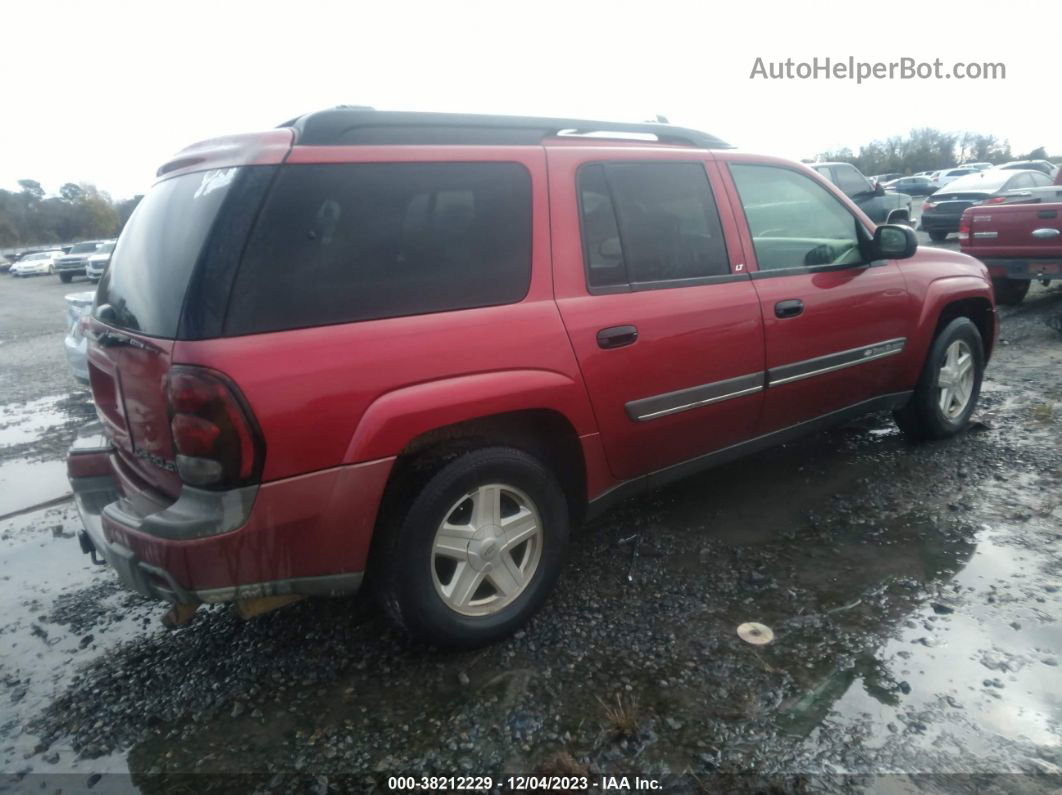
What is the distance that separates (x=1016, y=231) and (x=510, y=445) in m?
7.48

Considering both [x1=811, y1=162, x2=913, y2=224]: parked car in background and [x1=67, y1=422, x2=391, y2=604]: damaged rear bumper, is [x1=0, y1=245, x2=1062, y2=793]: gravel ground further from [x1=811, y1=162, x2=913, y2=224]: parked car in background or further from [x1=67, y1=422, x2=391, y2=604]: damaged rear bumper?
[x1=811, y1=162, x2=913, y2=224]: parked car in background

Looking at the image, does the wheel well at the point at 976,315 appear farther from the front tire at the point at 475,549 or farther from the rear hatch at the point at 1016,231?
the rear hatch at the point at 1016,231

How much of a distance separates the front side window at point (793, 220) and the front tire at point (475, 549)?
170cm

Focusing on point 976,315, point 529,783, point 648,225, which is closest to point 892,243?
point 976,315

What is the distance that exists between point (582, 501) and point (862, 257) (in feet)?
7.24

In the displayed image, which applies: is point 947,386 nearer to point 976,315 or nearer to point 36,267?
point 976,315

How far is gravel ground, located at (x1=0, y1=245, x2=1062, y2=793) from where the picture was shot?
7.70 feet

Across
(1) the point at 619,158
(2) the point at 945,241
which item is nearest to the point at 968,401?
(1) the point at 619,158

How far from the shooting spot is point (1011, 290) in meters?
9.04

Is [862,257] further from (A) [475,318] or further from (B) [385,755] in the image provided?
(B) [385,755]

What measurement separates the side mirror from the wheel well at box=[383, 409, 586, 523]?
2.22 metres

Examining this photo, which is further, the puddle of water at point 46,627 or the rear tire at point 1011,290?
the rear tire at point 1011,290

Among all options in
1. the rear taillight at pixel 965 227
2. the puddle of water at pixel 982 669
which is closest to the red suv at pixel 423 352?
the puddle of water at pixel 982 669

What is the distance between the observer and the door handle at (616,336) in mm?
3016
